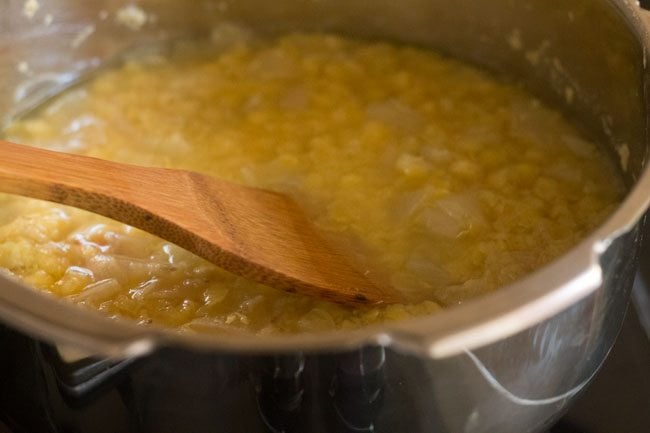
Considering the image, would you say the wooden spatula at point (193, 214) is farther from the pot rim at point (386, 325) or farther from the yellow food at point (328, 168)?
the pot rim at point (386, 325)

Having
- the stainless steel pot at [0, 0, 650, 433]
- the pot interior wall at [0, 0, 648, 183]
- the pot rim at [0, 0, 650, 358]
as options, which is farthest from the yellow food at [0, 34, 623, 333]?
the pot rim at [0, 0, 650, 358]

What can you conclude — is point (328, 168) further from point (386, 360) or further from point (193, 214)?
point (386, 360)

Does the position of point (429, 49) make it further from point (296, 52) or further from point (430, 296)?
point (430, 296)

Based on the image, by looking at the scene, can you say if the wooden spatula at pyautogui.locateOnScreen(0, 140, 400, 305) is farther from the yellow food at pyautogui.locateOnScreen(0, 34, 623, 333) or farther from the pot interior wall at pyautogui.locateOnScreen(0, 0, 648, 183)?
the pot interior wall at pyautogui.locateOnScreen(0, 0, 648, 183)

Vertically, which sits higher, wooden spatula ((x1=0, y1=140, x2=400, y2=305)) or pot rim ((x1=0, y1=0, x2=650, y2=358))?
pot rim ((x1=0, y1=0, x2=650, y2=358))

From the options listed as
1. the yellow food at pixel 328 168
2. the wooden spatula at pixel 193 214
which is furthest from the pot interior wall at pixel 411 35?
the wooden spatula at pixel 193 214

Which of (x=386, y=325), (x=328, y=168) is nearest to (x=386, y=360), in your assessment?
(x=386, y=325)
